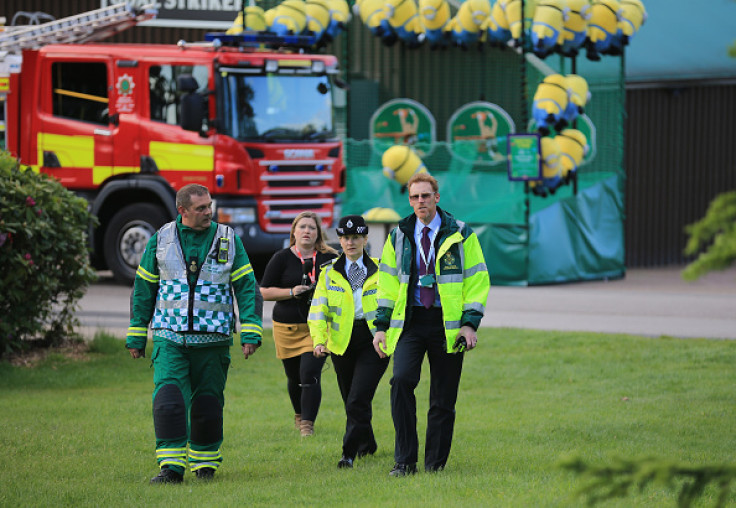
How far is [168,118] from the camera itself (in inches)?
609

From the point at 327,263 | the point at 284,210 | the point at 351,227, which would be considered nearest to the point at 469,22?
the point at 284,210

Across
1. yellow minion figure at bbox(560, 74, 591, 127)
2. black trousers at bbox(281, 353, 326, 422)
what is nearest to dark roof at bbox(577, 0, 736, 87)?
yellow minion figure at bbox(560, 74, 591, 127)

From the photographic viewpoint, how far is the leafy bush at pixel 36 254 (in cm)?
1010

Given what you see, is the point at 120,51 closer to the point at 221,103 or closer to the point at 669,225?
the point at 221,103

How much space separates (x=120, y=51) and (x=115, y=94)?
1.95ft

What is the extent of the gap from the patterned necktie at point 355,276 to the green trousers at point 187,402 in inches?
38.4

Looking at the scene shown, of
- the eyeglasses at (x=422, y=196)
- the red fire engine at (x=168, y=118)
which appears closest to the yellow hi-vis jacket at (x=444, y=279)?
the eyeglasses at (x=422, y=196)

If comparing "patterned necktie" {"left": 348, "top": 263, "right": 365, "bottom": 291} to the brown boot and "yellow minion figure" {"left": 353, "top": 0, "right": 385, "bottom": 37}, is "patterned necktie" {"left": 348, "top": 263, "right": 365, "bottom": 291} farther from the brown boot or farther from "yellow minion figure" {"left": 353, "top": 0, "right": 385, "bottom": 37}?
"yellow minion figure" {"left": 353, "top": 0, "right": 385, "bottom": 37}

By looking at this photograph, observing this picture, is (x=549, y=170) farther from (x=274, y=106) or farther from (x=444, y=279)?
(x=444, y=279)

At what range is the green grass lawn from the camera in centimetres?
591

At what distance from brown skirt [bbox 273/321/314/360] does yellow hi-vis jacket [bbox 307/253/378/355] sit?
81 cm

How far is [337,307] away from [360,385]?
52 centimetres

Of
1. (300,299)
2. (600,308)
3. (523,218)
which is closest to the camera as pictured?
(300,299)

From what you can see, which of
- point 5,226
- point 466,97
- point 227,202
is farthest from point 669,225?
point 5,226
